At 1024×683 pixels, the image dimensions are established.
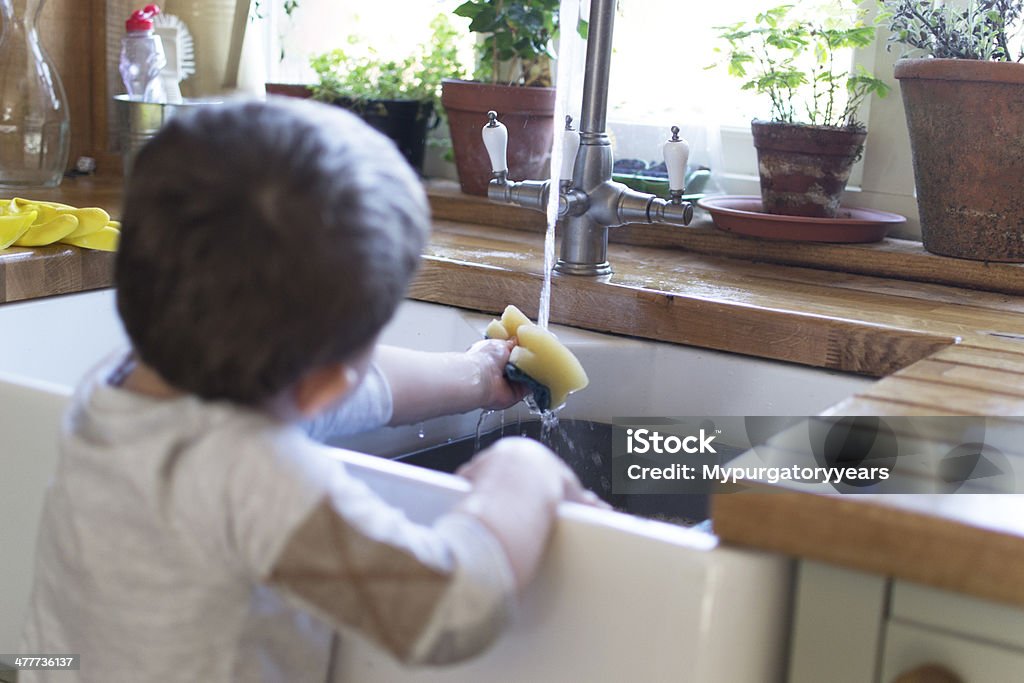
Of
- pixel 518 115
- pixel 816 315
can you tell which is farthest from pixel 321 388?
pixel 518 115

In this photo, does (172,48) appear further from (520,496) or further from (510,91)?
(520,496)

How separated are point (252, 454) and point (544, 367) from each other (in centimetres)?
51

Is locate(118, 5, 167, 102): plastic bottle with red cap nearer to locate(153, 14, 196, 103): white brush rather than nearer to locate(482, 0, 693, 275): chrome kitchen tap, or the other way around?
locate(153, 14, 196, 103): white brush

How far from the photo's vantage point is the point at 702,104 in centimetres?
174

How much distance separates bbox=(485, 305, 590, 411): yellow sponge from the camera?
1074 millimetres

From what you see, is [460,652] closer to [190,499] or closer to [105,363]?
[190,499]

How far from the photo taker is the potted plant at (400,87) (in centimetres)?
187

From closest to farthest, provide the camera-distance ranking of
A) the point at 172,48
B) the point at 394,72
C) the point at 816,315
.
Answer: the point at 816,315
the point at 172,48
the point at 394,72

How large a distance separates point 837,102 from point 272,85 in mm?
990

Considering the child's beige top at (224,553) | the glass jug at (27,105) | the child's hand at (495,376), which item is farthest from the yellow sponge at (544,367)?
the glass jug at (27,105)

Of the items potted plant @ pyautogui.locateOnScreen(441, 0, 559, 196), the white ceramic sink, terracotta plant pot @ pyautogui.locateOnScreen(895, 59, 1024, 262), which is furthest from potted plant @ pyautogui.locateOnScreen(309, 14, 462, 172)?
the white ceramic sink

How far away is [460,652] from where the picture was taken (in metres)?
0.61

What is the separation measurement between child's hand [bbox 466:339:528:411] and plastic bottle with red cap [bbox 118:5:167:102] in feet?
2.86

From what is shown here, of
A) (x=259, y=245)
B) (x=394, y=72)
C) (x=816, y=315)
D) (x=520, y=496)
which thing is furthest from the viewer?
(x=394, y=72)
